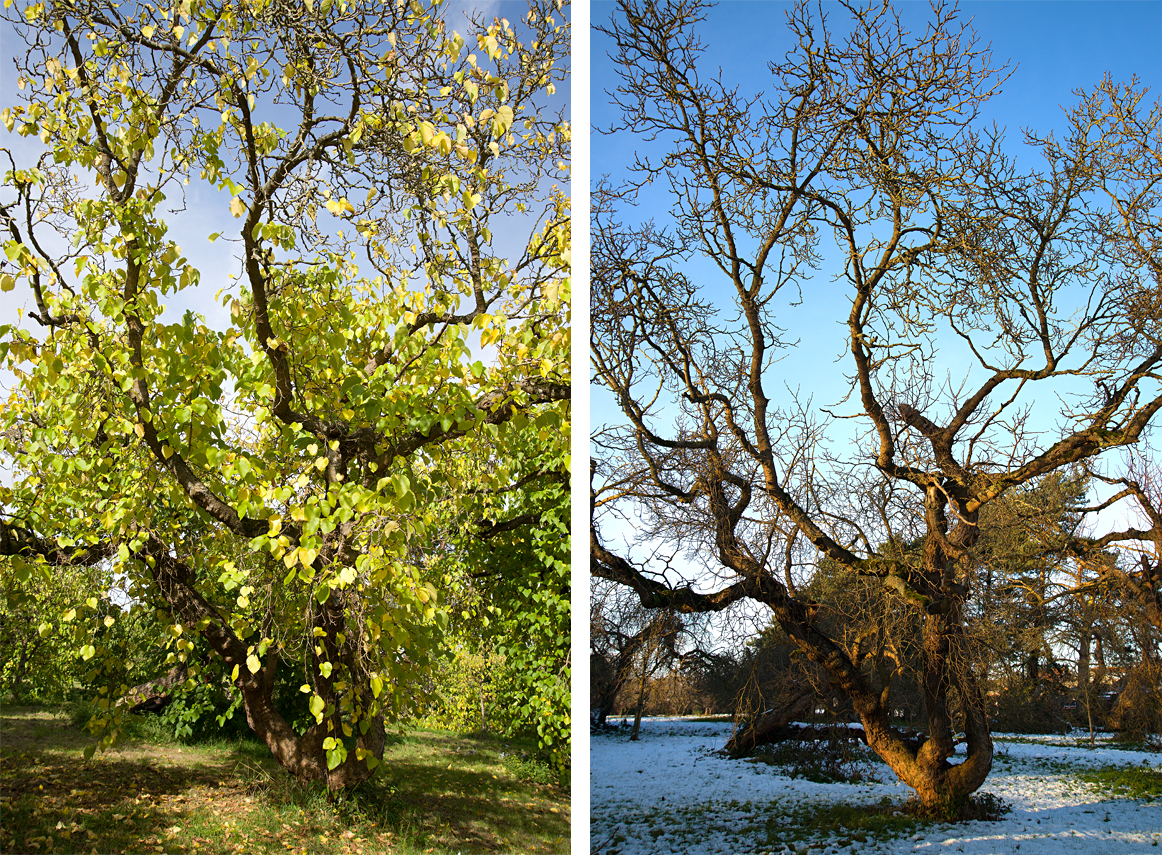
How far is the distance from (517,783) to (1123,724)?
2.29m

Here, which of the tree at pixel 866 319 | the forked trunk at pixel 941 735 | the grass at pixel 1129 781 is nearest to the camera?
the grass at pixel 1129 781

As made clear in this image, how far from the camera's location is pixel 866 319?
10.5 feet

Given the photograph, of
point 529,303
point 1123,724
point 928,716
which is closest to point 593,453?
point 529,303

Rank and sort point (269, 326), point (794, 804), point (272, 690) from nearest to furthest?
1. point (269, 326)
2. point (794, 804)
3. point (272, 690)

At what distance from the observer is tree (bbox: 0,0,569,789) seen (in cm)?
229

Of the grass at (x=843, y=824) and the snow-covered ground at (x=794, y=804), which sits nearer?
the snow-covered ground at (x=794, y=804)

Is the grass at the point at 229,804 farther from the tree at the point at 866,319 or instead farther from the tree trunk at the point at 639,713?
the tree at the point at 866,319

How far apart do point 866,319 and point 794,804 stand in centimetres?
189

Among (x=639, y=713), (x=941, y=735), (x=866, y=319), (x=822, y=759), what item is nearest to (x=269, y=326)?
(x=639, y=713)

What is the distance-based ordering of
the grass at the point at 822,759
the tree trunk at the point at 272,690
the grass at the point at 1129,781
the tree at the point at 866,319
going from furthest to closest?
the grass at the point at 822,759
the tree at the point at 866,319
the tree trunk at the point at 272,690
the grass at the point at 1129,781

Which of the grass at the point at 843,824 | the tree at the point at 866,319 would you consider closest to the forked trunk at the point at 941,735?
the tree at the point at 866,319

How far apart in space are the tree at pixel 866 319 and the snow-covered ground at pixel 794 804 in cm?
14

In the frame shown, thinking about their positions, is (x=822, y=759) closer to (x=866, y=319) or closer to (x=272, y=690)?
(x=866, y=319)

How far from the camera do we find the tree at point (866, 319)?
2984 mm
